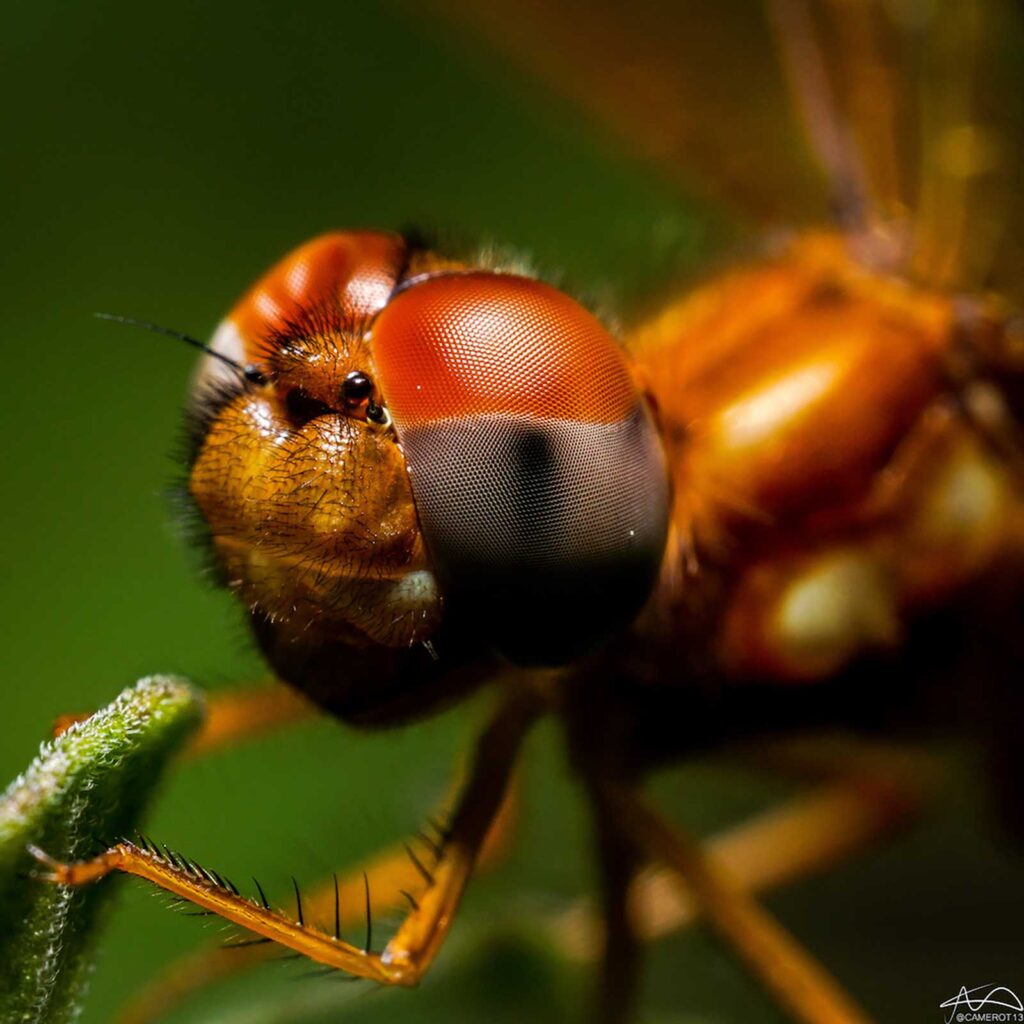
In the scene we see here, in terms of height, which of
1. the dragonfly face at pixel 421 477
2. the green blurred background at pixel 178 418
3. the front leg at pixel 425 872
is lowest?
the front leg at pixel 425 872

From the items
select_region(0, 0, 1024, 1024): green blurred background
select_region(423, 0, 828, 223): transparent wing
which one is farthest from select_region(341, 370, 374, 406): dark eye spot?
select_region(423, 0, 828, 223): transparent wing

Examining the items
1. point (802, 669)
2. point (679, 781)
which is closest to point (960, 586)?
point (802, 669)

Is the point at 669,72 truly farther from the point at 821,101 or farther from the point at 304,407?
the point at 304,407

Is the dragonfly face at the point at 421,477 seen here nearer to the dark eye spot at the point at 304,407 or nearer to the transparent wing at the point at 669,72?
the dark eye spot at the point at 304,407
